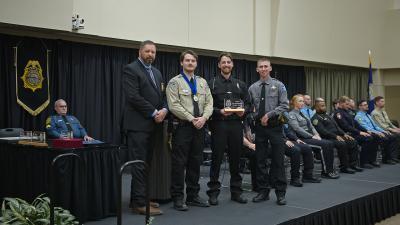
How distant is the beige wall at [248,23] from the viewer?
239 inches

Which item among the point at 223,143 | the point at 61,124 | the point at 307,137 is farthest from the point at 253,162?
the point at 61,124

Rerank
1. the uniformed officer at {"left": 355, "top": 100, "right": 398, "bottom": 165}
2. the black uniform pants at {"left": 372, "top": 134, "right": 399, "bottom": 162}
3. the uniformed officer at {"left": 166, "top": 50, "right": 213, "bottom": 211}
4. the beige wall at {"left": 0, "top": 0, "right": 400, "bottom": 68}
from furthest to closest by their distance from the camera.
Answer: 1. the black uniform pants at {"left": 372, "top": 134, "right": 399, "bottom": 162}
2. the uniformed officer at {"left": 355, "top": 100, "right": 398, "bottom": 165}
3. the beige wall at {"left": 0, "top": 0, "right": 400, "bottom": 68}
4. the uniformed officer at {"left": 166, "top": 50, "right": 213, "bottom": 211}

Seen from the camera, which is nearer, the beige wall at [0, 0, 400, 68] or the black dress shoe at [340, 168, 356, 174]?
the beige wall at [0, 0, 400, 68]

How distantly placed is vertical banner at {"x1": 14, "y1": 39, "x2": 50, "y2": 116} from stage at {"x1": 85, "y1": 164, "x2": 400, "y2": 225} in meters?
1.66

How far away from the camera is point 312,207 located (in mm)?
4441

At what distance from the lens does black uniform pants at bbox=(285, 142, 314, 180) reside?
579 centimetres

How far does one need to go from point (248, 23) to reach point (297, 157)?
11.7 ft

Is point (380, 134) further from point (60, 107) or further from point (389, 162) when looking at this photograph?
point (60, 107)

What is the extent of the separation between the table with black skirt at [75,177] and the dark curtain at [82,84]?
2.22m

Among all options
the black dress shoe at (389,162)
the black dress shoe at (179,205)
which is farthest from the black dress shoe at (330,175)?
the black dress shoe at (179,205)

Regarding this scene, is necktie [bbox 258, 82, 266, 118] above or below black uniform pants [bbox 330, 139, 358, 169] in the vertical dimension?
above

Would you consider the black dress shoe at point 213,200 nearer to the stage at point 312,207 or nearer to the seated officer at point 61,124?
the stage at point 312,207

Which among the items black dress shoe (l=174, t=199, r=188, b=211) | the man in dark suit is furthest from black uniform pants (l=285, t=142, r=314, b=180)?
the man in dark suit

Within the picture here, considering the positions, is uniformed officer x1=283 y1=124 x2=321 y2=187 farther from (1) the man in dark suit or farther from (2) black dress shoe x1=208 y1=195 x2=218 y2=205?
(1) the man in dark suit
